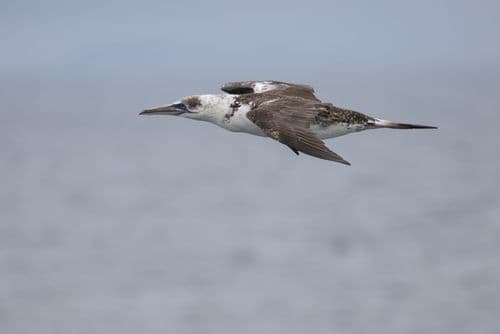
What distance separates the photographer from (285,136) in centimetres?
1716

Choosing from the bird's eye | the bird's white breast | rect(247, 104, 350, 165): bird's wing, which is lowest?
the bird's white breast

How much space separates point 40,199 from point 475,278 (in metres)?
87.8

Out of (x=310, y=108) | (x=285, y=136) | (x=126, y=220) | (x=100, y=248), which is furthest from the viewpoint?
(x=126, y=220)

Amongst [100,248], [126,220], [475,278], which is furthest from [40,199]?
[475,278]

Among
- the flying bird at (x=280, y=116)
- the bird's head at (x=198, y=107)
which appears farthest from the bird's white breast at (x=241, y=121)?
the bird's head at (x=198, y=107)

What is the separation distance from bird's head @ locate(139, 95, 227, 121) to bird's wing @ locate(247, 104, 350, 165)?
1279mm

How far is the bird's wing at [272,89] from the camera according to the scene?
21734mm

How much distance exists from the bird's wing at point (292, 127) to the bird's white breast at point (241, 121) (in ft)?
1.56

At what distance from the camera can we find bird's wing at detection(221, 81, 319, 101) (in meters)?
21.7

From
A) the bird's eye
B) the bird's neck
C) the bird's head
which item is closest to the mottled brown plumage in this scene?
the bird's neck

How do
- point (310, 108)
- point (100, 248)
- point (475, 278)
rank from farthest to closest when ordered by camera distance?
point (100, 248)
point (475, 278)
point (310, 108)

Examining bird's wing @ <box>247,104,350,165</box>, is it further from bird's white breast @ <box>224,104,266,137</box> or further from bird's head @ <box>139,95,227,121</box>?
bird's head @ <box>139,95,227,121</box>

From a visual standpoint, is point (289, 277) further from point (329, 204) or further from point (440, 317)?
point (329, 204)

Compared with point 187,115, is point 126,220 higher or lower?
lower
